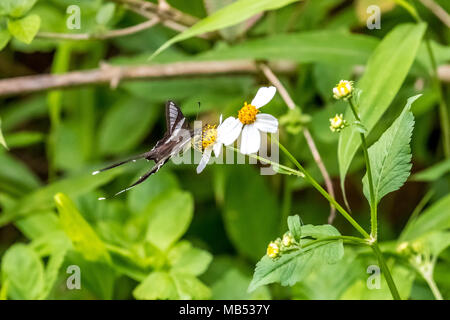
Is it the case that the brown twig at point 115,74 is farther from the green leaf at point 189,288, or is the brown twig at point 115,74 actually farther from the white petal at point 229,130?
the white petal at point 229,130

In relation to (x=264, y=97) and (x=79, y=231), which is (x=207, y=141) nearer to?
(x=264, y=97)

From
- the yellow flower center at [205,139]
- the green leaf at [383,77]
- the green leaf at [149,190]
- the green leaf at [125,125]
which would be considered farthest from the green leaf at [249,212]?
the yellow flower center at [205,139]

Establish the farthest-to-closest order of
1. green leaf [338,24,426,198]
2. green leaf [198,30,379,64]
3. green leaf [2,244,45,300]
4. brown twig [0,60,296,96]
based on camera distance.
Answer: brown twig [0,60,296,96] → green leaf [198,30,379,64] → green leaf [2,244,45,300] → green leaf [338,24,426,198]

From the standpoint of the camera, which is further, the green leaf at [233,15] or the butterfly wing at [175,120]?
the green leaf at [233,15]

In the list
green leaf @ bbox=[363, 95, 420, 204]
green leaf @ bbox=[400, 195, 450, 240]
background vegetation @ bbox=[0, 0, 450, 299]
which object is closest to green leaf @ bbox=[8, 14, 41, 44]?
background vegetation @ bbox=[0, 0, 450, 299]

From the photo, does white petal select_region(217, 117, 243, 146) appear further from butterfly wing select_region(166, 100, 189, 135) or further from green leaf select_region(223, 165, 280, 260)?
green leaf select_region(223, 165, 280, 260)

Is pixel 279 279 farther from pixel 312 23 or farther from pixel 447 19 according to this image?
pixel 312 23
